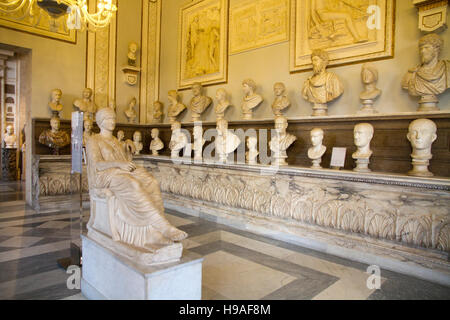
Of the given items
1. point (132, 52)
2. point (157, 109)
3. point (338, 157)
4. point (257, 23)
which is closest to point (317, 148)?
point (338, 157)

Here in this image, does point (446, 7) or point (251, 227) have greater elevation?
point (446, 7)

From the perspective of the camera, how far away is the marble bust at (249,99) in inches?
206

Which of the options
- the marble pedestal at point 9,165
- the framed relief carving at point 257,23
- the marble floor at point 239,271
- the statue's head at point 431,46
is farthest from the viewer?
the marble pedestal at point 9,165

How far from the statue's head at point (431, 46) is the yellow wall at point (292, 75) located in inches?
10.4

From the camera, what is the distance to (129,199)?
91.0 inches

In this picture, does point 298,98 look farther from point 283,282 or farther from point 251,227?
point 283,282

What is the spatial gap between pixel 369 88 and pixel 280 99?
132cm

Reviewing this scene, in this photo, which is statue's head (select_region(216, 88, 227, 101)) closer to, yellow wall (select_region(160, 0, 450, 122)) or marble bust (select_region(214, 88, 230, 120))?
marble bust (select_region(214, 88, 230, 120))

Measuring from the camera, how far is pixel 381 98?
4.07 meters

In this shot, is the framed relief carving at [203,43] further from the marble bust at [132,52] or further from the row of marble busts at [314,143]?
the row of marble busts at [314,143]

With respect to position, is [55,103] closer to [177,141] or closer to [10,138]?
[177,141]

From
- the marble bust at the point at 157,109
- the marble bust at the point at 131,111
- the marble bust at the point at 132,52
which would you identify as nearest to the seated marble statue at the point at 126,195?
the marble bust at the point at 157,109

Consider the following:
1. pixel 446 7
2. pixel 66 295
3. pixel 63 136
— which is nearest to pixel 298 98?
pixel 446 7

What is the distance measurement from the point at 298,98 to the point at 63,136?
4530 mm
